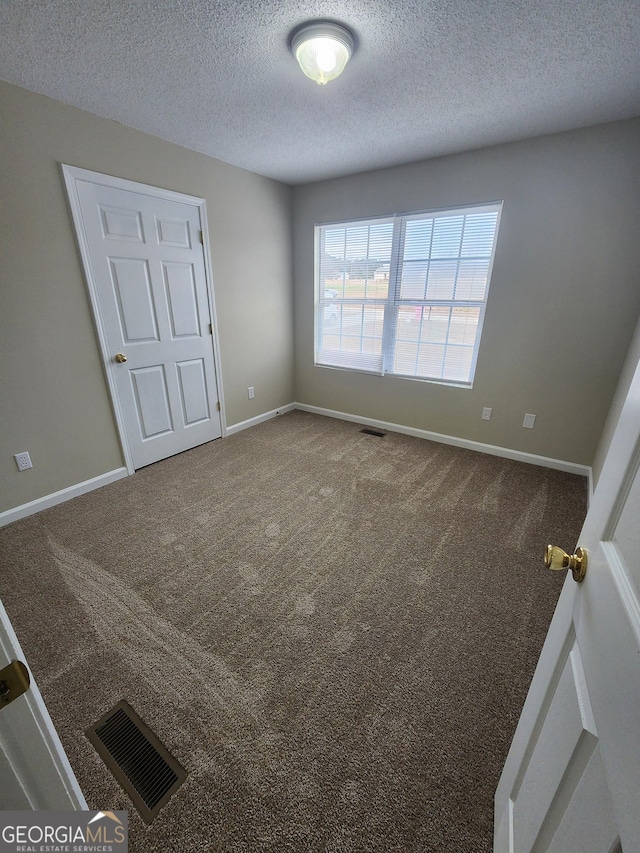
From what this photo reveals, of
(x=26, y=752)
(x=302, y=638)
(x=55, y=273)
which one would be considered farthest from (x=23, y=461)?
(x=26, y=752)

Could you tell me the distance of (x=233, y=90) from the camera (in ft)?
6.31

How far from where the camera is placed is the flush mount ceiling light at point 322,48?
→ 1.49m

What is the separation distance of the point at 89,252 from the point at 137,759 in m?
2.73

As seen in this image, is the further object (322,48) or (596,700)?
(322,48)

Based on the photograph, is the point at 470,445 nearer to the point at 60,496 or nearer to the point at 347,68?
the point at 347,68

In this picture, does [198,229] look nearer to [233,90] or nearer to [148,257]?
[148,257]

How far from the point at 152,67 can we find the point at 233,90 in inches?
16.1

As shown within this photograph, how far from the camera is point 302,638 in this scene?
4.97ft

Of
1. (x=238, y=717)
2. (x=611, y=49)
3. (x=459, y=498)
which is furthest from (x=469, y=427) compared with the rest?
(x=238, y=717)

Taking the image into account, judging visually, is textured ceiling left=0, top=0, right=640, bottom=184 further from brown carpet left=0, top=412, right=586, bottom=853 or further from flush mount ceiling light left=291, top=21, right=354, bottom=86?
brown carpet left=0, top=412, right=586, bottom=853

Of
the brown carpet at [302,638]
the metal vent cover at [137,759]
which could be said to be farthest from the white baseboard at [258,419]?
the metal vent cover at [137,759]

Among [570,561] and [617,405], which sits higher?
[570,561]

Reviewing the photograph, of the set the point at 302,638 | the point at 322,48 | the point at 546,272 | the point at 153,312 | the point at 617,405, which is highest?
the point at 322,48

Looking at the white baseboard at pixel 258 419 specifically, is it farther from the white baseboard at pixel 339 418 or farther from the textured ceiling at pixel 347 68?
the textured ceiling at pixel 347 68
